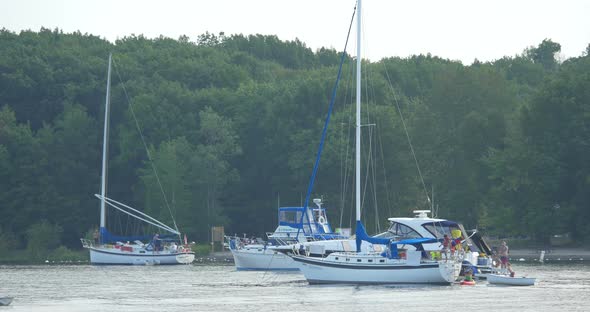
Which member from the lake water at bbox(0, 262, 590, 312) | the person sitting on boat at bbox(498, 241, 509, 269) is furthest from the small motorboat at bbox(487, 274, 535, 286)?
the person sitting on boat at bbox(498, 241, 509, 269)

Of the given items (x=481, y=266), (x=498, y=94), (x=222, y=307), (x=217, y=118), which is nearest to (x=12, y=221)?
(x=217, y=118)

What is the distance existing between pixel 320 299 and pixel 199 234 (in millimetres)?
65442

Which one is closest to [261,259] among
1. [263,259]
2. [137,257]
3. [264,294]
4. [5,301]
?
[263,259]

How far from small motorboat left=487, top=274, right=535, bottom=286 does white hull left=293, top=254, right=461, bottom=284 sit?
2.22m

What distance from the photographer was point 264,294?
62.9 meters

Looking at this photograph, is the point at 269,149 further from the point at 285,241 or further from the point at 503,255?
the point at 503,255

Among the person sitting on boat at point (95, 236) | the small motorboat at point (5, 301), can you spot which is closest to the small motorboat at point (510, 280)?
the small motorboat at point (5, 301)

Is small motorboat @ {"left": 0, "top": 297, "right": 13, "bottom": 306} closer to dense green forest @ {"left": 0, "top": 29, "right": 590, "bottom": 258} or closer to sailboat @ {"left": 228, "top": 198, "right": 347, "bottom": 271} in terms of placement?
sailboat @ {"left": 228, "top": 198, "right": 347, "bottom": 271}

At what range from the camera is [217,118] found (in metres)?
128

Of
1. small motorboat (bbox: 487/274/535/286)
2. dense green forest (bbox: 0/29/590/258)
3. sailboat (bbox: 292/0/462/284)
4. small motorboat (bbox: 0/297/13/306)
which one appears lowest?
small motorboat (bbox: 0/297/13/306)

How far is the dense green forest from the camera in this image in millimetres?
107188

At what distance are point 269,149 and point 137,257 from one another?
32.1 meters

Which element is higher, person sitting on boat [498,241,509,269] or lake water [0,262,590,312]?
person sitting on boat [498,241,509,269]

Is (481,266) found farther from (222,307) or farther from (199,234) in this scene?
(199,234)
